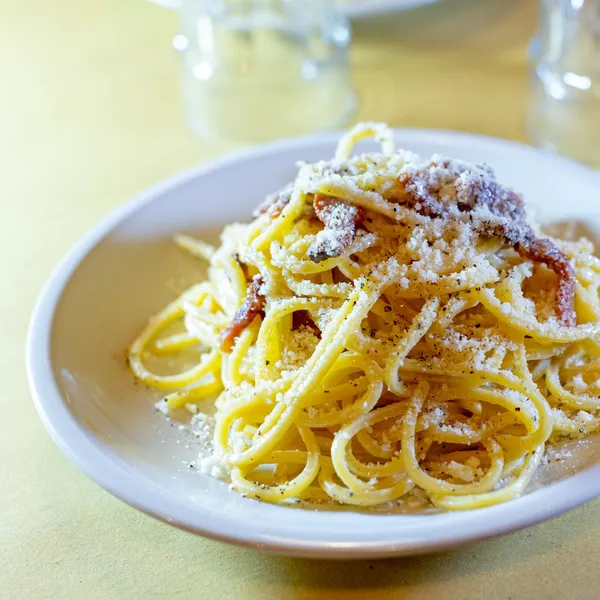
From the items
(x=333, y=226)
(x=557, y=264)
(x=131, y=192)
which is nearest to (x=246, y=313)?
(x=333, y=226)

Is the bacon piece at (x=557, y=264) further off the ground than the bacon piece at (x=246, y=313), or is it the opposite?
the bacon piece at (x=557, y=264)

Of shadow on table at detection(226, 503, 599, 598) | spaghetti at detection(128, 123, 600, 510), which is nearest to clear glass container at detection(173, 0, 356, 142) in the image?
spaghetti at detection(128, 123, 600, 510)

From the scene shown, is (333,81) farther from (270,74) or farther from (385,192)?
(385,192)

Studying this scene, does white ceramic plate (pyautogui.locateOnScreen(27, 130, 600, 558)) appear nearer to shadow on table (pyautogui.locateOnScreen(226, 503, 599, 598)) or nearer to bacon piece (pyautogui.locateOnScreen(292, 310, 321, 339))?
shadow on table (pyautogui.locateOnScreen(226, 503, 599, 598))

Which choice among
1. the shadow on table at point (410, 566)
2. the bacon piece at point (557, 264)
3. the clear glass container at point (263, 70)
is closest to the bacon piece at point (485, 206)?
the bacon piece at point (557, 264)

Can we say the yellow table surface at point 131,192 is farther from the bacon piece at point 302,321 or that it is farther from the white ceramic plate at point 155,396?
the bacon piece at point 302,321

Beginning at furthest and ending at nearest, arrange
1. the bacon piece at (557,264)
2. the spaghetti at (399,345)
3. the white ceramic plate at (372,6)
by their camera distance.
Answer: the white ceramic plate at (372,6) < the bacon piece at (557,264) < the spaghetti at (399,345)

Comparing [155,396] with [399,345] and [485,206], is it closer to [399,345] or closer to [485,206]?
[399,345]
